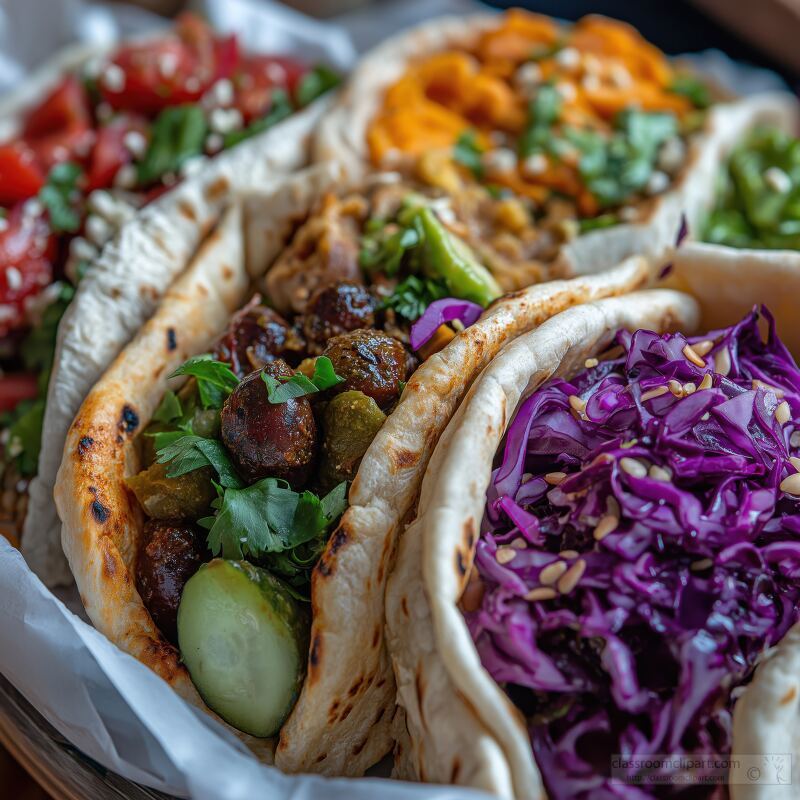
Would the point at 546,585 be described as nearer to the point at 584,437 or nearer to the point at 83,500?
the point at 584,437

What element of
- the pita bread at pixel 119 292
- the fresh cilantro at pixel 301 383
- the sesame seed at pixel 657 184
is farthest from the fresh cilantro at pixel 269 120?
the fresh cilantro at pixel 301 383

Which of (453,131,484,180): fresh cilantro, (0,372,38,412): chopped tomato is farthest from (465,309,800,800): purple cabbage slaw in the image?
(0,372,38,412): chopped tomato

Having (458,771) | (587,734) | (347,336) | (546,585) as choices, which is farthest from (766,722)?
(347,336)

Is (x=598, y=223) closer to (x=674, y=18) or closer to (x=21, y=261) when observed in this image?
(x=21, y=261)

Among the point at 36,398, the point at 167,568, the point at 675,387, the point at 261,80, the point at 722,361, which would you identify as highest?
the point at 261,80

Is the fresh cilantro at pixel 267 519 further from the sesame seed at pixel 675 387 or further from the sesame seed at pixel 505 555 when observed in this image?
the sesame seed at pixel 675 387

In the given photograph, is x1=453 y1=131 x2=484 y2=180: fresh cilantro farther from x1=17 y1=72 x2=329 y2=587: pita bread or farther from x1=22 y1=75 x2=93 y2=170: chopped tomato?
x1=22 y1=75 x2=93 y2=170: chopped tomato

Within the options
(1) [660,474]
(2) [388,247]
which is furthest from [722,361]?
(2) [388,247]
